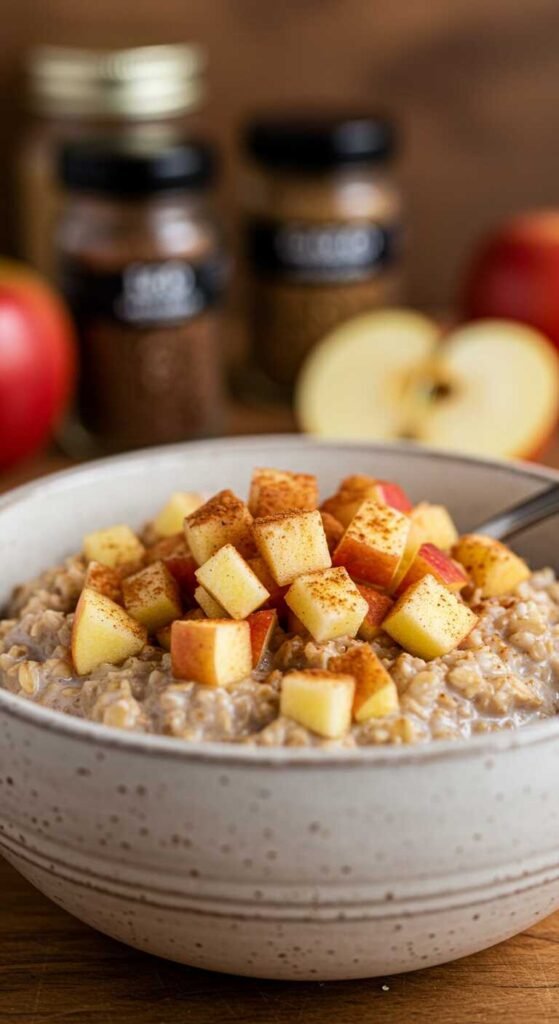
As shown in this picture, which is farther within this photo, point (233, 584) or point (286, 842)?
point (233, 584)

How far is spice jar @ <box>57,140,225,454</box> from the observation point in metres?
2.18

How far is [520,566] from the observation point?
4.05 ft

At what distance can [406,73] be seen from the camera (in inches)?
113

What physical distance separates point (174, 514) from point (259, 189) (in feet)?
4.30

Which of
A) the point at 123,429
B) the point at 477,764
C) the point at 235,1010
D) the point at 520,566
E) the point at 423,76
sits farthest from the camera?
the point at 423,76

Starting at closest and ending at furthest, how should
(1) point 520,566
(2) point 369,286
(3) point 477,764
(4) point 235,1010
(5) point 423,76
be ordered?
(3) point 477,764
(4) point 235,1010
(1) point 520,566
(2) point 369,286
(5) point 423,76

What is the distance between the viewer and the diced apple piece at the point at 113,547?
128 cm

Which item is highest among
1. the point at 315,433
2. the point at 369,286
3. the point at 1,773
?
the point at 1,773

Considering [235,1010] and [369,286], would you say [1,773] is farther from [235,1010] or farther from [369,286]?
[369,286]

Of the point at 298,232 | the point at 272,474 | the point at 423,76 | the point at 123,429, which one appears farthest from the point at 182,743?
the point at 423,76

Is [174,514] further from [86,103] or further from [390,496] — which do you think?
[86,103]

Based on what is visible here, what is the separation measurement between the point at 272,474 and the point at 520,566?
24 cm

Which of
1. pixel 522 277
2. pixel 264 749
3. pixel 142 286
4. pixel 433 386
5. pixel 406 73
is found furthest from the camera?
pixel 406 73

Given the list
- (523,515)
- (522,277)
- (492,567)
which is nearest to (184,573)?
(492,567)
